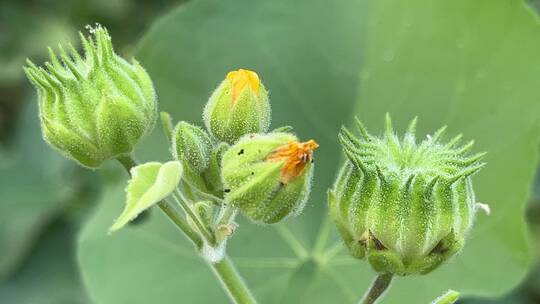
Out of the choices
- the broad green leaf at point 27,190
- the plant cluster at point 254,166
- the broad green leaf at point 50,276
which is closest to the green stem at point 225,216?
the plant cluster at point 254,166

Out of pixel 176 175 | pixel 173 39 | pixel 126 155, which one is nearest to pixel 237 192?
pixel 176 175

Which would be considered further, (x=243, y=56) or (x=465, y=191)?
(x=243, y=56)

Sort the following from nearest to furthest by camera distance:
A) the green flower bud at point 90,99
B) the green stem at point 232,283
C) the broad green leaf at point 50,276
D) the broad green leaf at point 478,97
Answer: the green flower bud at point 90,99
the green stem at point 232,283
the broad green leaf at point 478,97
the broad green leaf at point 50,276

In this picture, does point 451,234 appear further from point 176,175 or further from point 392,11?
point 392,11

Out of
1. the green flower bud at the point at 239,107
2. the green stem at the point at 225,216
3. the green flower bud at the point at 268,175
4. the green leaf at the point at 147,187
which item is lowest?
the green stem at the point at 225,216

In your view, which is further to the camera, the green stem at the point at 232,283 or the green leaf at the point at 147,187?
the green stem at the point at 232,283

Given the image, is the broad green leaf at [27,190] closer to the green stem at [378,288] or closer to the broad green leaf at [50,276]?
A: the broad green leaf at [50,276]

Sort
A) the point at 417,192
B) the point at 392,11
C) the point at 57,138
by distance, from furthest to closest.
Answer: the point at 392,11, the point at 57,138, the point at 417,192

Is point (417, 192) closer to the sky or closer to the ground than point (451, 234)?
closer to the sky
